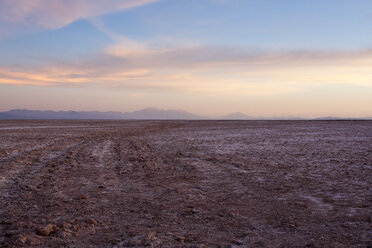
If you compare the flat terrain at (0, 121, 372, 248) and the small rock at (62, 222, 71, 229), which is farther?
the small rock at (62, 222, 71, 229)

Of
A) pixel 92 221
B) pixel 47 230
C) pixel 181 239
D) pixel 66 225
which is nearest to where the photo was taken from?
pixel 181 239

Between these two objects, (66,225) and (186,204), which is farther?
(186,204)

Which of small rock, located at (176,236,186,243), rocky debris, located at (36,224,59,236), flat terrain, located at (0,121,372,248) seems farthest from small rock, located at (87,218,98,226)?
small rock, located at (176,236,186,243)

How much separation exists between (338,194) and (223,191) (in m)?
2.22

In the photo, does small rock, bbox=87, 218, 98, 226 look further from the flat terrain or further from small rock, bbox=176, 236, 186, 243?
small rock, bbox=176, 236, 186, 243

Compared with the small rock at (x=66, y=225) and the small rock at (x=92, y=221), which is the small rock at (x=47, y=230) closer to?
the small rock at (x=66, y=225)

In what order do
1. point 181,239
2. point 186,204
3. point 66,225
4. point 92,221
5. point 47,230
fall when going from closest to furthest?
point 181,239 → point 47,230 → point 66,225 → point 92,221 → point 186,204

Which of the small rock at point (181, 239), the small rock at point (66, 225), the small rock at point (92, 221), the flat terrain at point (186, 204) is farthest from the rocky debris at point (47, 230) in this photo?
the small rock at point (181, 239)

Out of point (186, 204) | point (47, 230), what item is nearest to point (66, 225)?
point (47, 230)

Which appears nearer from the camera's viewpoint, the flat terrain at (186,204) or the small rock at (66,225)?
the flat terrain at (186,204)

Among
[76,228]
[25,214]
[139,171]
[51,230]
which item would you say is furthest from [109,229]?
[139,171]

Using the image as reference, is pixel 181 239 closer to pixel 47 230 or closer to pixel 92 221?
pixel 92 221

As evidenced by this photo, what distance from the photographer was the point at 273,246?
14.7 feet

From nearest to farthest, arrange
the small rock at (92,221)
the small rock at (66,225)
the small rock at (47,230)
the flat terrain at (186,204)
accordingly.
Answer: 1. the flat terrain at (186,204)
2. the small rock at (47,230)
3. the small rock at (66,225)
4. the small rock at (92,221)
